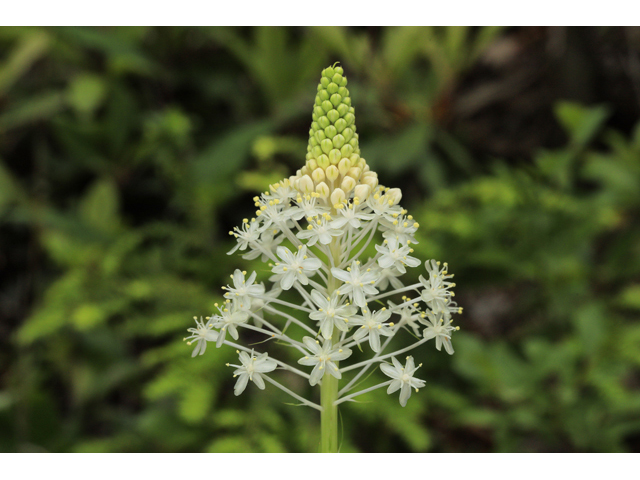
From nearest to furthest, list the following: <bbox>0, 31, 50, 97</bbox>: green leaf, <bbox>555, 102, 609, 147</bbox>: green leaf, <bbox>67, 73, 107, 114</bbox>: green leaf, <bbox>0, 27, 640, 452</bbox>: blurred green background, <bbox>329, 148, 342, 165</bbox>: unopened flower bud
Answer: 1. <bbox>329, 148, 342, 165</bbox>: unopened flower bud
2. <bbox>0, 27, 640, 452</bbox>: blurred green background
3. <bbox>555, 102, 609, 147</bbox>: green leaf
4. <bbox>67, 73, 107, 114</bbox>: green leaf
5. <bbox>0, 31, 50, 97</bbox>: green leaf

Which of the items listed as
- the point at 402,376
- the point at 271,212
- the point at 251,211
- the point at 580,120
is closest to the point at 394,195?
the point at 271,212

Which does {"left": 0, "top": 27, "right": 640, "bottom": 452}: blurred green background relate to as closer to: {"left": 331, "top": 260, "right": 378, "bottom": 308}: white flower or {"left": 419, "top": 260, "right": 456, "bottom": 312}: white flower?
{"left": 419, "top": 260, "right": 456, "bottom": 312}: white flower

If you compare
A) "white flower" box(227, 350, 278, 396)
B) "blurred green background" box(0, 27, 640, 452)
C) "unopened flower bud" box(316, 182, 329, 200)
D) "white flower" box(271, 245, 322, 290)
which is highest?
Answer: "blurred green background" box(0, 27, 640, 452)

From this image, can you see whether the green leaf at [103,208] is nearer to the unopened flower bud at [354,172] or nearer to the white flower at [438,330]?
the unopened flower bud at [354,172]

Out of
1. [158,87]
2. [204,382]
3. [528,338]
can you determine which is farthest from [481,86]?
[204,382]

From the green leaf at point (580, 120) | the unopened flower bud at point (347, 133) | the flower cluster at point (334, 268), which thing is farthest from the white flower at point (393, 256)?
the green leaf at point (580, 120)

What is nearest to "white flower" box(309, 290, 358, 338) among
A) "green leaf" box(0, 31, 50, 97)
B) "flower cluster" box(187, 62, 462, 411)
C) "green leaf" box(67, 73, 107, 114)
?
"flower cluster" box(187, 62, 462, 411)
